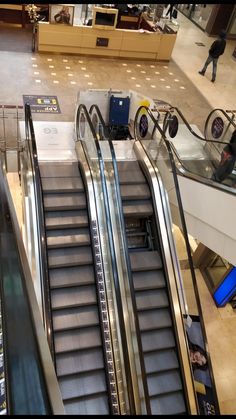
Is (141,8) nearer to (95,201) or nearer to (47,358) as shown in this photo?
(95,201)

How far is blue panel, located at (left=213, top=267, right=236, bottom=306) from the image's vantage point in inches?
292

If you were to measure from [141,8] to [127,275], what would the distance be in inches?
547

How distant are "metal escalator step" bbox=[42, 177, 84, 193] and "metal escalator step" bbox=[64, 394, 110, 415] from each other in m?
3.26

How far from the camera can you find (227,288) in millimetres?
7449

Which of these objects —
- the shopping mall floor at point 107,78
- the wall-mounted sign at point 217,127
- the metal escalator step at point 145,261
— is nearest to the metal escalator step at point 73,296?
the metal escalator step at point 145,261

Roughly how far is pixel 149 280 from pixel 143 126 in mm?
4548

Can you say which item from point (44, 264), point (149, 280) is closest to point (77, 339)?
point (44, 264)

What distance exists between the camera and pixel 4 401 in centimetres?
176

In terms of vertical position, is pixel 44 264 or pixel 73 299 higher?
pixel 44 264

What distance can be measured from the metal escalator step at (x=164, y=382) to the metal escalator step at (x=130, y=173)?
10.9ft

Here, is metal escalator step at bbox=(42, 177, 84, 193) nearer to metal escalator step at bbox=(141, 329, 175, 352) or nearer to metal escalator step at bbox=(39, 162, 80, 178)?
metal escalator step at bbox=(39, 162, 80, 178)

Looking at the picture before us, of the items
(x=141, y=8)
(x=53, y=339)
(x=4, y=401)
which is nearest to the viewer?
(x=4, y=401)

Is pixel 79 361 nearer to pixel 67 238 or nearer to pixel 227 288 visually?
pixel 67 238

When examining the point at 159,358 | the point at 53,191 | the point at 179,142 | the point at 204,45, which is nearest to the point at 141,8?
the point at 204,45
